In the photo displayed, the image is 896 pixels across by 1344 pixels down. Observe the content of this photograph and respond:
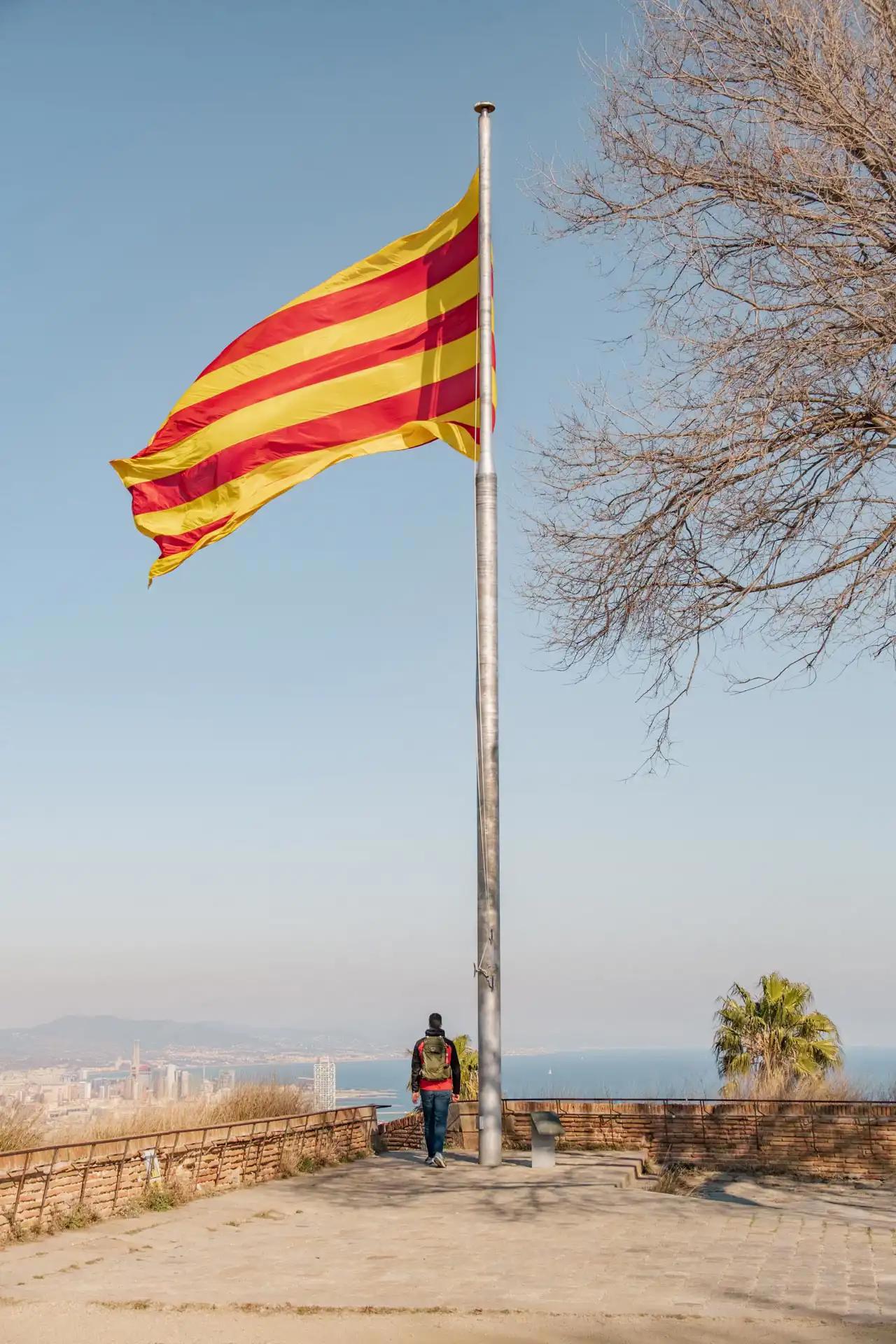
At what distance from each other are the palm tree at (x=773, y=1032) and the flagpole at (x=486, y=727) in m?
16.1

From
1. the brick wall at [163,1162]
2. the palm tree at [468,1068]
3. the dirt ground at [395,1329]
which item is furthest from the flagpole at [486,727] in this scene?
the palm tree at [468,1068]

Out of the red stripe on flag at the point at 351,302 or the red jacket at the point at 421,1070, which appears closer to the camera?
the red jacket at the point at 421,1070

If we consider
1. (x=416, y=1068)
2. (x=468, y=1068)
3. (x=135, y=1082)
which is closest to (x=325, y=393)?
(x=416, y=1068)

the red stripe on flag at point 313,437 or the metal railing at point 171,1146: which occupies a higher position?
the red stripe on flag at point 313,437

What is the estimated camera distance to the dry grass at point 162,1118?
971 cm

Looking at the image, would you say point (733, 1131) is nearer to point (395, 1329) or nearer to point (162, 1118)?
Result: point (162, 1118)

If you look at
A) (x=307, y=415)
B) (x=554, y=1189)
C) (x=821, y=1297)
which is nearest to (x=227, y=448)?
(x=307, y=415)

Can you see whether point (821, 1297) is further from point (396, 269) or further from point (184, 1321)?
point (396, 269)

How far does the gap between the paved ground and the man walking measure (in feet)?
3.84

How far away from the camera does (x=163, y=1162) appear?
1020 centimetres

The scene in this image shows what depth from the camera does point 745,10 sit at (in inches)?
368

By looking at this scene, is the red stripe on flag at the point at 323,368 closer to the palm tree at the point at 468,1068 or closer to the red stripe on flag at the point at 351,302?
the red stripe on flag at the point at 351,302

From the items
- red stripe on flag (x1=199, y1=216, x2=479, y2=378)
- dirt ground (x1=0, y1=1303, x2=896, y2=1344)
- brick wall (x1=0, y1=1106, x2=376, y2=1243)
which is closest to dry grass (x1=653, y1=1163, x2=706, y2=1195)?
brick wall (x1=0, y1=1106, x2=376, y2=1243)

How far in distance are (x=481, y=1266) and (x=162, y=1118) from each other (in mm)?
5243
